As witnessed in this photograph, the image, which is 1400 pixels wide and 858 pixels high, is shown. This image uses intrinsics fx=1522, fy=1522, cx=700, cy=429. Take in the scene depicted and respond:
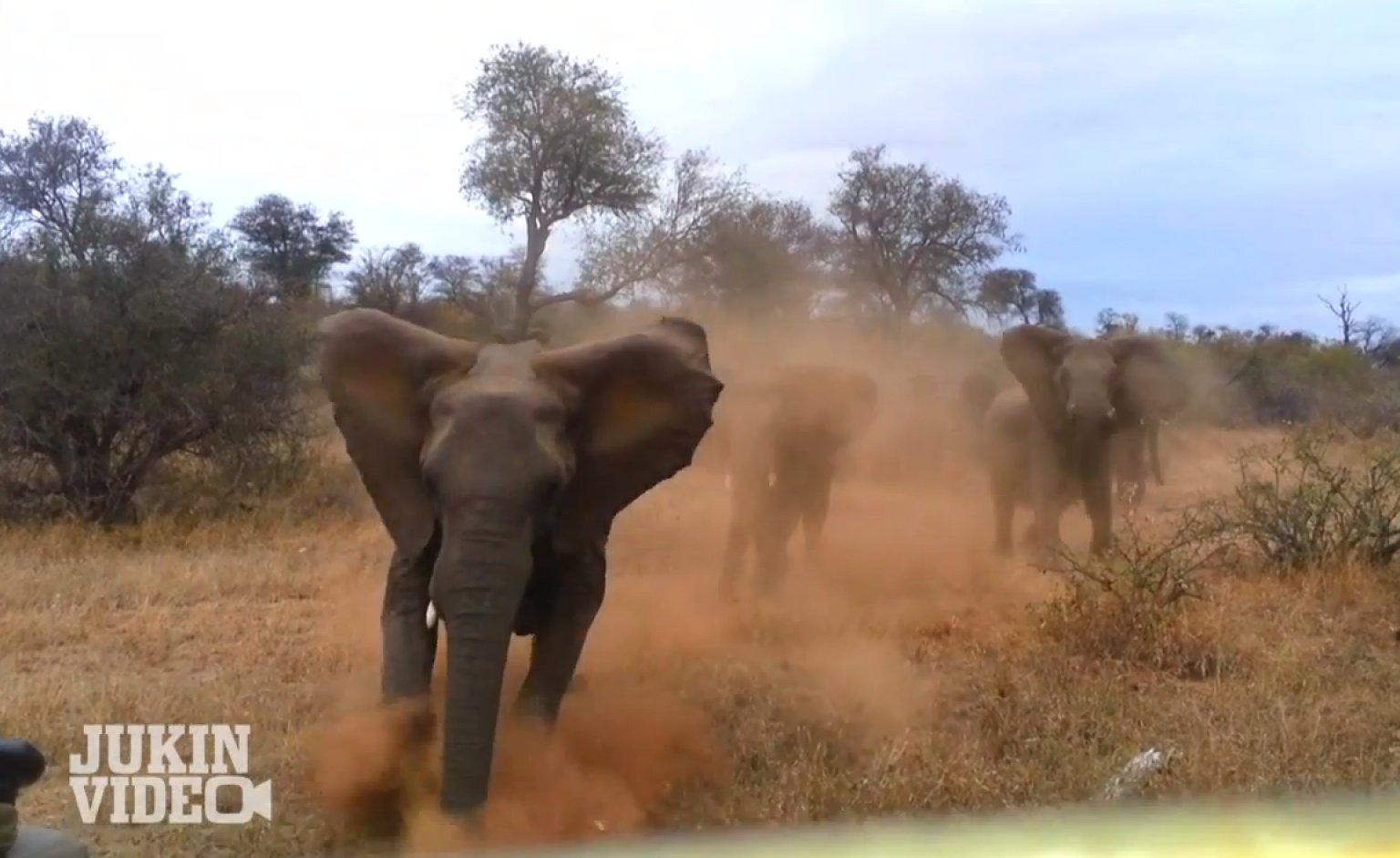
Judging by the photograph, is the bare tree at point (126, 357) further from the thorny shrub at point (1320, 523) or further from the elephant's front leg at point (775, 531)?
the thorny shrub at point (1320, 523)

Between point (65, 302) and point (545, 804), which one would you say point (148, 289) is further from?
point (545, 804)

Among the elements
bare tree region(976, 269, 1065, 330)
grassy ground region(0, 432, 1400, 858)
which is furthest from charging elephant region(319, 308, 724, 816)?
bare tree region(976, 269, 1065, 330)

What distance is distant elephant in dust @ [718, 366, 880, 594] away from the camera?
479 inches

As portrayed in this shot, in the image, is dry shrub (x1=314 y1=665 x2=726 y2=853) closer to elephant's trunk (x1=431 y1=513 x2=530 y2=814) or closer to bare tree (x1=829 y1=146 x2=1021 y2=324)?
elephant's trunk (x1=431 y1=513 x2=530 y2=814)

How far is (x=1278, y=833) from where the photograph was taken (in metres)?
3.94

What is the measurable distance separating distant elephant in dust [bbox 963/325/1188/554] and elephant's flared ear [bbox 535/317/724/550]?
6811 millimetres

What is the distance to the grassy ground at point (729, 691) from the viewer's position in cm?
605

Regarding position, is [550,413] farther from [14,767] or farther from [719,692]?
[14,767]

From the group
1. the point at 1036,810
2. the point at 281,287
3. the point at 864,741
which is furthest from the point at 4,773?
the point at 281,287

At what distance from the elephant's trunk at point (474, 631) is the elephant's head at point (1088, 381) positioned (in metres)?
8.90

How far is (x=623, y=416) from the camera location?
6.85 meters

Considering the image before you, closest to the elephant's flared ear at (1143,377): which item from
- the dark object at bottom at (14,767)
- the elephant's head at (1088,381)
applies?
the elephant's head at (1088,381)
